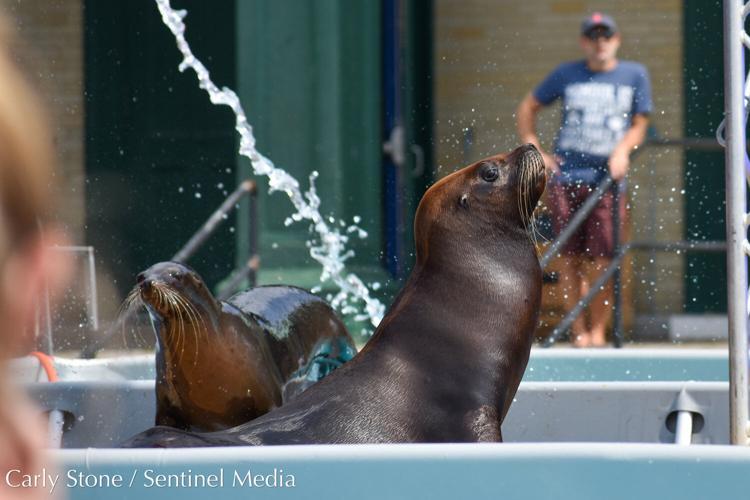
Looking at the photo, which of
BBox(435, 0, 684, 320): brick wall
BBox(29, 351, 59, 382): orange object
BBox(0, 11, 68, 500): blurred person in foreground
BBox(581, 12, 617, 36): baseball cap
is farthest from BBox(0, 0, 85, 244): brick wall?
BBox(0, 11, 68, 500): blurred person in foreground

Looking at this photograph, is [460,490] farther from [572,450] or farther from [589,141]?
[589,141]

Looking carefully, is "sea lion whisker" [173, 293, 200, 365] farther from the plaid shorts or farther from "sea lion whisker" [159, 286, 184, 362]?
the plaid shorts

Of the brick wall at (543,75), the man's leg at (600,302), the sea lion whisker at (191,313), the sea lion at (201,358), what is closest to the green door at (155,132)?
the brick wall at (543,75)

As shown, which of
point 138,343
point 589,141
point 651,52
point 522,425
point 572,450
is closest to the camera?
point 572,450

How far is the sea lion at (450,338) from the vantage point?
9.93ft

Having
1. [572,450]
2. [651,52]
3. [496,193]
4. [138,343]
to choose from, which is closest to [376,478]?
[572,450]

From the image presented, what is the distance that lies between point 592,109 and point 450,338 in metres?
4.26

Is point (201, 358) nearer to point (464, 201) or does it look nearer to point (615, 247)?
point (464, 201)

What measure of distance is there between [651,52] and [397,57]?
216 centimetres

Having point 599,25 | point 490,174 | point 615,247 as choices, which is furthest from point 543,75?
point 490,174

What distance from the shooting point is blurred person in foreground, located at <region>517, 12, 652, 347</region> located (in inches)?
285

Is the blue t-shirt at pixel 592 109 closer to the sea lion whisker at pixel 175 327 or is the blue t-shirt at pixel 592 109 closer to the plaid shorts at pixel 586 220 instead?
the plaid shorts at pixel 586 220

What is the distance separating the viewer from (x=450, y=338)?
3.30 meters

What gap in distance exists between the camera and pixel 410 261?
9.10 metres
